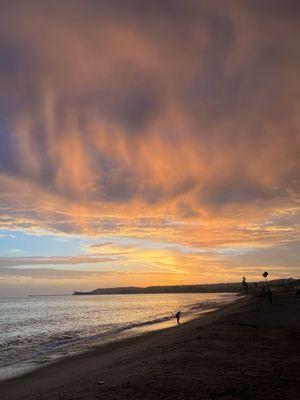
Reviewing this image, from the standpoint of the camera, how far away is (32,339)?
35.5 metres

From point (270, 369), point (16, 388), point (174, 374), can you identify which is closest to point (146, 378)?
point (174, 374)

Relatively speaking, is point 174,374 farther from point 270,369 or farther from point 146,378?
point 270,369

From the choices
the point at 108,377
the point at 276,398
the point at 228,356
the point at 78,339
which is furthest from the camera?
the point at 78,339

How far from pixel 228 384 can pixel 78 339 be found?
84.3 ft

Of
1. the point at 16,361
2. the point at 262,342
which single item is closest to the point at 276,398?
the point at 262,342

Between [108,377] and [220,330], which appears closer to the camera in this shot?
[108,377]

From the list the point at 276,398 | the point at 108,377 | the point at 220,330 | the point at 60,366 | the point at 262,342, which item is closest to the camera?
the point at 276,398

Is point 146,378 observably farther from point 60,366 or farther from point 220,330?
point 220,330

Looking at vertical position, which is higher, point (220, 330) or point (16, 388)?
point (220, 330)

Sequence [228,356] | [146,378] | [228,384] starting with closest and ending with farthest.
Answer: [228,384] → [146,378] → [228,356]

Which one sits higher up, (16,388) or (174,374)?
(174,374)

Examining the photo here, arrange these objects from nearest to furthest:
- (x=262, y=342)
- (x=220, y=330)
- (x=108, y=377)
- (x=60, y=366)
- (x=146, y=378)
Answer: (x=146, y=378) < (x=108, y=377) < (x=262, y=342) < (x=60, y=366) < (x=220, y=330)

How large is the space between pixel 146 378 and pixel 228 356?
414 cm

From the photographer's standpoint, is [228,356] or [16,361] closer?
[228,356]
